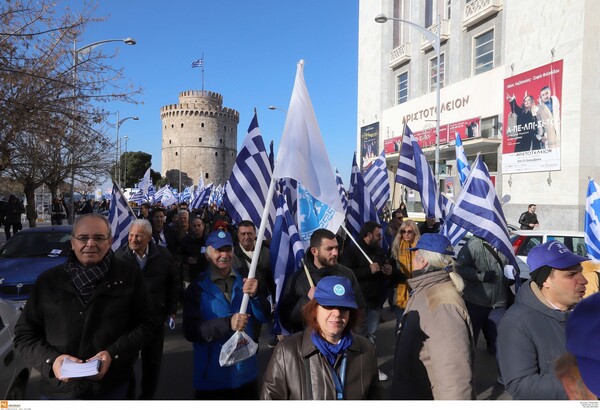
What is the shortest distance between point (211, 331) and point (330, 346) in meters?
1.06

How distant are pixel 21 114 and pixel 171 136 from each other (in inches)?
3009

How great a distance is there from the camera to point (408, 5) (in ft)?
98.8

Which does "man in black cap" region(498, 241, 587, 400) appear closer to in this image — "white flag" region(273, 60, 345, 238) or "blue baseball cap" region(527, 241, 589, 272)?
"blue baseball cap" region(527, 241, 589, 272)

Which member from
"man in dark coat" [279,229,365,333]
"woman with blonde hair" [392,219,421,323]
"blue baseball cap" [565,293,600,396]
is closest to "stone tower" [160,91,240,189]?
"woman with blonde hair" [392,219,421,323]

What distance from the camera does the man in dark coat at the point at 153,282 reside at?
427cm

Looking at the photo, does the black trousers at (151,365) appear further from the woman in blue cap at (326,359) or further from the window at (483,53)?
the window at (483,53)

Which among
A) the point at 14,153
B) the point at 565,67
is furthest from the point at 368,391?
the point at 565,67

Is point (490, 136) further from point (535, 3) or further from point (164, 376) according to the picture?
point (164, 376)

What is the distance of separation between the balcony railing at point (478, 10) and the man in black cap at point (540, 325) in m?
23.1

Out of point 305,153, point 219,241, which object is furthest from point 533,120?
point 219,241

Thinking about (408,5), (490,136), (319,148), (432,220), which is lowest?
(432,220)

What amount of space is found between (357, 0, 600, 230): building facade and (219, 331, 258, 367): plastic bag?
38.7 feet

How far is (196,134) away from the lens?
260 ft

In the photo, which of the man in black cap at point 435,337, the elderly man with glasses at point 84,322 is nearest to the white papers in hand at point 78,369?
the elderly man with glasses at point 84,322
